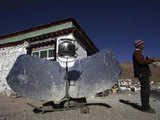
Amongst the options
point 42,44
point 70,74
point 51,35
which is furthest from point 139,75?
point 42,44

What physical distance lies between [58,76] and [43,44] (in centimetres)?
545

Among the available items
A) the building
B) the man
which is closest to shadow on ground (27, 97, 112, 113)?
the man

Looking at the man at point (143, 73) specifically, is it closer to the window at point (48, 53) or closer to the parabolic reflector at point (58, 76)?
the parabolic reflector at point (58, 76)

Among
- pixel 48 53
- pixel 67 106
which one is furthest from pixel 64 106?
pixel 48 53

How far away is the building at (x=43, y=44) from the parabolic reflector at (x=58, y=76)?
3.98m

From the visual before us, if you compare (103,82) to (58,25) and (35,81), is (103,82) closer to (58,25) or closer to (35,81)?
(35,81)

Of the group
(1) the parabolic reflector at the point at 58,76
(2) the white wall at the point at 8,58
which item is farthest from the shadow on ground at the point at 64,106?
(2) the white wall at the point at 8,58

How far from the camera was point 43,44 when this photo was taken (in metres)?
8.89

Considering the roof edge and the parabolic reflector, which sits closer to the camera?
the parabolic reflector

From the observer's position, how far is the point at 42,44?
8922 millimetres

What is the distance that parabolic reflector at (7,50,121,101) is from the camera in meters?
3.43

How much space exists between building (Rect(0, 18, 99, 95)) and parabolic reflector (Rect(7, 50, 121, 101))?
13.1ft

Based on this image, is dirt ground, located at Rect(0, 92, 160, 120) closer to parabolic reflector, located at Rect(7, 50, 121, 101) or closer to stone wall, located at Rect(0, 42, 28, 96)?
parabolic reflector, located at Rect(7, 50, 121, 101)

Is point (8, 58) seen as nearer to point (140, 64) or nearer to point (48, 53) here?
point (48, 53)
